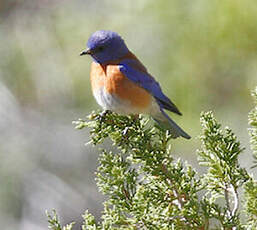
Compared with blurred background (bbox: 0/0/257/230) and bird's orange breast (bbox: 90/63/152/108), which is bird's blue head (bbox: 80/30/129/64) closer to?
bird's orange breast (bbox: 90/63/152/108)

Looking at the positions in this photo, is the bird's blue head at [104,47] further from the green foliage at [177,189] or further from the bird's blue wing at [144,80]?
the green foliage at [177,189]

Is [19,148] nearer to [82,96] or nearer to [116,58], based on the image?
[82,96]

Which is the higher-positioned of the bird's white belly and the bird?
the bird

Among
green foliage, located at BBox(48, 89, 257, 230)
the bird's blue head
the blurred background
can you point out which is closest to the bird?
the bird's blue head

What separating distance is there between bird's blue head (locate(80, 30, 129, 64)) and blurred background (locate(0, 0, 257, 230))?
1.63 ft

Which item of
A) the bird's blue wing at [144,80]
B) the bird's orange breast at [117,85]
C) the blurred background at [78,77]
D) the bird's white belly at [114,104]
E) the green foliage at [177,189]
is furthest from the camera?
the blurred background at [78,77]

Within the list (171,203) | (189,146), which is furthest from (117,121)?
(189,146)

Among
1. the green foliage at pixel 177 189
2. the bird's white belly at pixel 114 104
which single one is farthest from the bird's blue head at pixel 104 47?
the green foliage at pixel 177 189

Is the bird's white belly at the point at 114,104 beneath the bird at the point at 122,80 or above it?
beneath

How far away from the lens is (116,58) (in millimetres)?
2869

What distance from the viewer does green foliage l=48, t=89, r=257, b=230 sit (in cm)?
150

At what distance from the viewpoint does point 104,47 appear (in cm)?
281

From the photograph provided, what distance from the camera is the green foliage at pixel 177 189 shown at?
4.91ft

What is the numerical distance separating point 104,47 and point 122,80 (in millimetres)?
174
